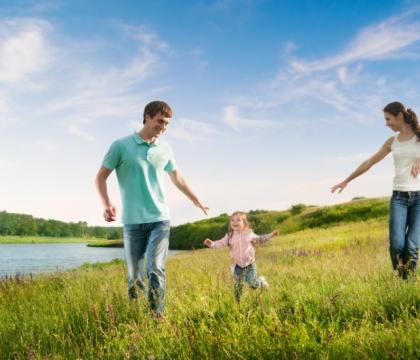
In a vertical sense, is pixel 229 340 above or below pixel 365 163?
below

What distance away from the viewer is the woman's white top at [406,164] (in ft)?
21.4

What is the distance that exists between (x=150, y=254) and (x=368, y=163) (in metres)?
4.03

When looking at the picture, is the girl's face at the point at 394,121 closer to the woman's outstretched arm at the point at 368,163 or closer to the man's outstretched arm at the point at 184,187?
the woman's outstretched arm at the point at 368,163

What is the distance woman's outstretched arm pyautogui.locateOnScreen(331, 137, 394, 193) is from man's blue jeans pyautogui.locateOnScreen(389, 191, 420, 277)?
2.51ft

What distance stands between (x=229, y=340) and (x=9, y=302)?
5.43 metres

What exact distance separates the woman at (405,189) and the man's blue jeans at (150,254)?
3.47m

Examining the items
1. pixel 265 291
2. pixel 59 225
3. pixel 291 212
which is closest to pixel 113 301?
pixel 265 291

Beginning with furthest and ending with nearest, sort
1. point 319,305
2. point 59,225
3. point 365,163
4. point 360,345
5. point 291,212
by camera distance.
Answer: point 59,225
point 291,212
point 365,163
point 319,305
point 360,345

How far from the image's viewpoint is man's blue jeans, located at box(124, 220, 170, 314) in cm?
520

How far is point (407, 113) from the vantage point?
6.70 metres

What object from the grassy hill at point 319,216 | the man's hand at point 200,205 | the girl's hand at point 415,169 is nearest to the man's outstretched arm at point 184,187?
the man's hand at point 200,205

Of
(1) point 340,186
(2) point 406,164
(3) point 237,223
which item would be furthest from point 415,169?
(3) point 237,223

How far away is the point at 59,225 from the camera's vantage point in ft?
460

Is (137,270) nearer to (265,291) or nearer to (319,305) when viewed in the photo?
(265,291)
